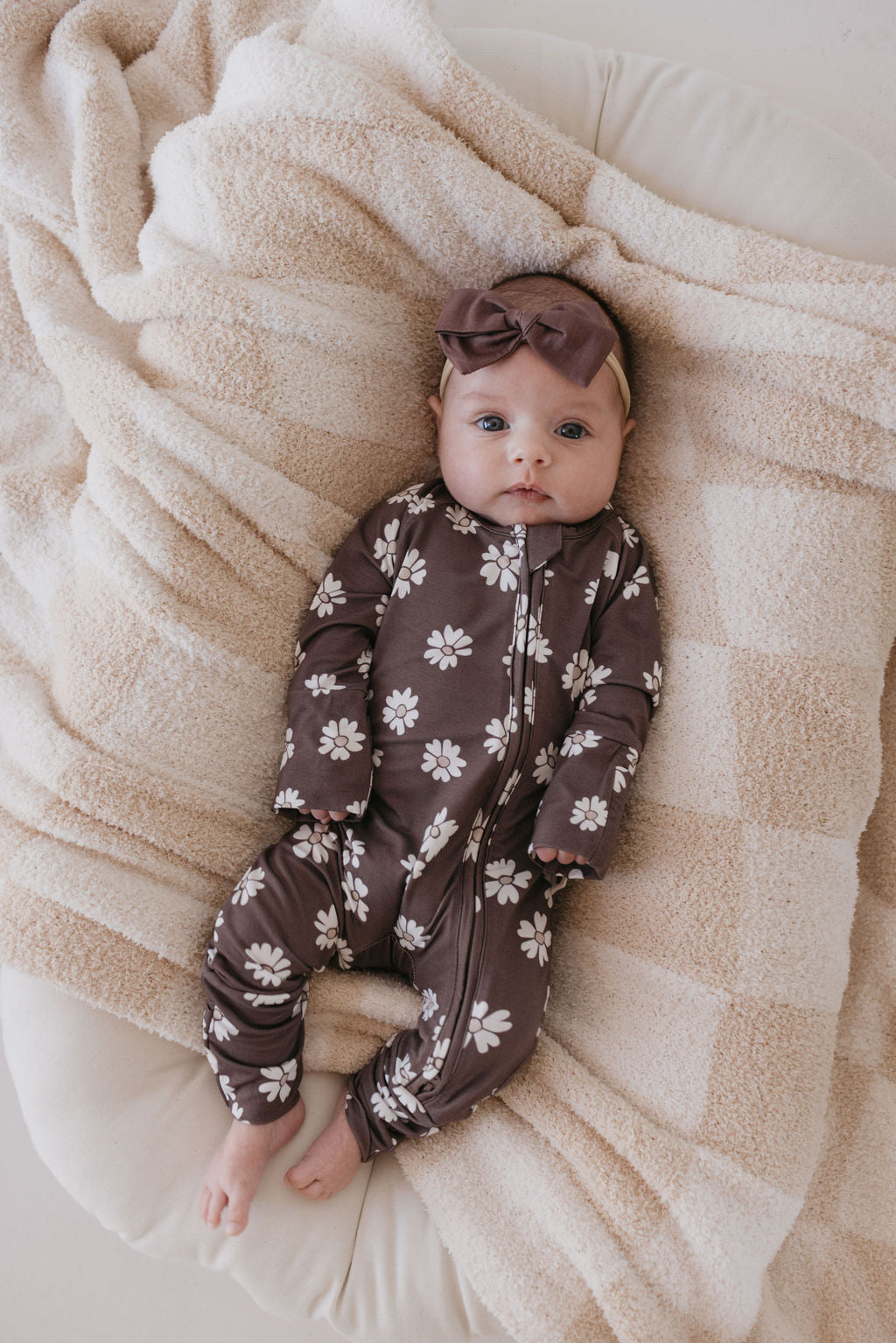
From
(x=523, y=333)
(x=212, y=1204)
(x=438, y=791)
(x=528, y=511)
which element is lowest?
(x=212, y=1204)

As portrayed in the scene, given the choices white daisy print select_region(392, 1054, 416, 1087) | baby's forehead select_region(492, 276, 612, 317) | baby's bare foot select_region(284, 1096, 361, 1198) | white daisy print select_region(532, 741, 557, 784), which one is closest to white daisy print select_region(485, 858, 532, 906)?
white daisy print select_region(532, 741, 557, 784)

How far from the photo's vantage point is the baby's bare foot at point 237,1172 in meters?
1.11

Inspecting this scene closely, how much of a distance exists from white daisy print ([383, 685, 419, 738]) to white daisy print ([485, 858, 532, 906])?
0.20 meters

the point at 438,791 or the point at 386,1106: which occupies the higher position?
the point at 438,791

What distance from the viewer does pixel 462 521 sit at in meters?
1.26

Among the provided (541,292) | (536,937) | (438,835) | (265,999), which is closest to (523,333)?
(541,292)

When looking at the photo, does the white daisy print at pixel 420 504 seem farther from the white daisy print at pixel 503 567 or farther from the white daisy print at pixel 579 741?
the white daisy print at pixel 579 741

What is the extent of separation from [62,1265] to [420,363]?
1.42m

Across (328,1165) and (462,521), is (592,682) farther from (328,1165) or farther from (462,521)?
(328,1165)

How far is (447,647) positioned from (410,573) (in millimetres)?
110

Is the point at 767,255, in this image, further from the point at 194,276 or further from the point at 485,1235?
the point at 485,1235

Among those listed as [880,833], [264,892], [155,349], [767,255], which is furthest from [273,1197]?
[767,255]

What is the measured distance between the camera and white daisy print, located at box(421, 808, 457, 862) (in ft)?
3.80

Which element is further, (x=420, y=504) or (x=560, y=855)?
(x=420, y=504)
